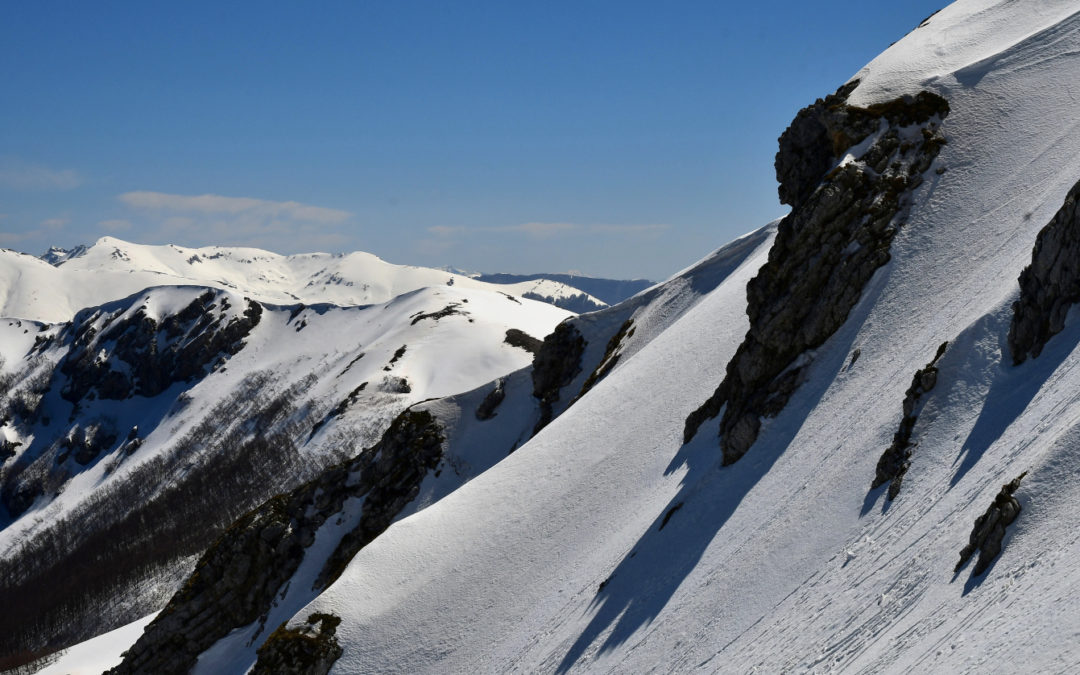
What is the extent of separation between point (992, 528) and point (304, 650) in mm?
44935

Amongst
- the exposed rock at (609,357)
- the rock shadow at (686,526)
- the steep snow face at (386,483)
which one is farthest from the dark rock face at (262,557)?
the rock shadow at (686,526)

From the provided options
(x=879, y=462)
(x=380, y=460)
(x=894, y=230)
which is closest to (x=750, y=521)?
(x=879, y=462)

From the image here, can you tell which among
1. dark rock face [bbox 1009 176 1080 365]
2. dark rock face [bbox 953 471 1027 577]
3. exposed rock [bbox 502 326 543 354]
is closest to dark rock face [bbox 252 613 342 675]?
dark rock face [bbox 953 471 1027 577]

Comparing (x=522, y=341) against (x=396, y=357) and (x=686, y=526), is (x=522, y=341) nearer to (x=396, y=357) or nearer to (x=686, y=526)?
(x=396, y=357)

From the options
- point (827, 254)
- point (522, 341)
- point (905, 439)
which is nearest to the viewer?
point (905, 439)

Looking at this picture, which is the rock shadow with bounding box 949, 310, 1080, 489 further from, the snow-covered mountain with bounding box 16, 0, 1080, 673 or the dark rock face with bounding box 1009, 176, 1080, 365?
the dark rock face with bounding box 1009, 176, 1080, 365

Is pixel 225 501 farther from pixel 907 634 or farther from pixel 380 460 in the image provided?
pixel 907 634

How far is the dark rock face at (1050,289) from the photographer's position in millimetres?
29906

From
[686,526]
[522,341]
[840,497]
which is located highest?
[522,341]

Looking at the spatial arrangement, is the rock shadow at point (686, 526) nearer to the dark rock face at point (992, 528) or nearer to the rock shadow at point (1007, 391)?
the rock shadow at point (1007, 391)

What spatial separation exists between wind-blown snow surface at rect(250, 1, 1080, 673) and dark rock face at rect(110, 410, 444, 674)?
1507 centimetres

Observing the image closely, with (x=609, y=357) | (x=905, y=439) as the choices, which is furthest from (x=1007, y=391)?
(x=609, y=357)

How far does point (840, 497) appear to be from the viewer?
33.1 metres

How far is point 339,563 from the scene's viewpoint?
7244 cm
